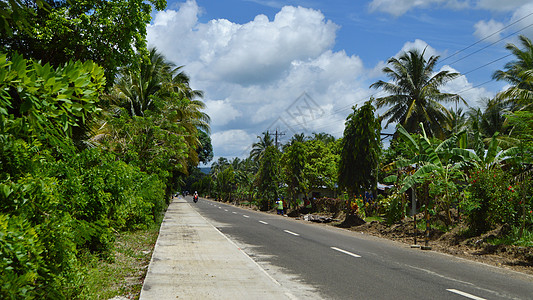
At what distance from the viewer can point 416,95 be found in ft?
112

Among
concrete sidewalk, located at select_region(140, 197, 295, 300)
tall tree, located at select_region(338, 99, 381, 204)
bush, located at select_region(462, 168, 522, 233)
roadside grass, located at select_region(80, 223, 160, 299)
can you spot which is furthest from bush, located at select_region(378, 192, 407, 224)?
roadside grass, located at select_region(80, 223, 160, 299)

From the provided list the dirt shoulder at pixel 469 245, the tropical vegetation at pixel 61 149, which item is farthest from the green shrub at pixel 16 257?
the dirt shoulder at pixel 469 245

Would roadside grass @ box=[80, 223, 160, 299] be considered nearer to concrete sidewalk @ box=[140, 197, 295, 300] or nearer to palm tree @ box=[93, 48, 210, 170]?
concrete sidewalk @ box=[140, 197, 295, 300]

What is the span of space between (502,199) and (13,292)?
47.4 feet

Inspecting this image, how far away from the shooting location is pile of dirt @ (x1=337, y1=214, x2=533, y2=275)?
37.1 feet

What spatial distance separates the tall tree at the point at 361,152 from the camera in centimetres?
2225

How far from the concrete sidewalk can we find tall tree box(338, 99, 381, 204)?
12300 millimetres

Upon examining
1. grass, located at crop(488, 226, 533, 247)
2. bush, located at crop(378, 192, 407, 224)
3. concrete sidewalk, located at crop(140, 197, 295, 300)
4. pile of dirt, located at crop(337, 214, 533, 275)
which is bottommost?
concrete sidewalk, located at crop(140, 197, 295, 300)

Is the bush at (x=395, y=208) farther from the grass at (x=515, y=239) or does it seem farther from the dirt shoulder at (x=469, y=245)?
the grass at (x=515, y=239)

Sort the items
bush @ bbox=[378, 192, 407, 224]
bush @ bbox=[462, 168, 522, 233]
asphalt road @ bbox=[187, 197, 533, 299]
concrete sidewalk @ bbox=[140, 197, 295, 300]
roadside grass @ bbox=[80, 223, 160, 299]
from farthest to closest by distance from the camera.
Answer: bush @ bbox=[378, 192, 407, 224] < bush @ bbox=[462, 168, 522, 233] < asphalt road @ bbox=[187, 197, 533, 299] < concrete sidewalk @ bbox=[140, 197, 295, 300] < roadside grass @ bbox=[80, 223, 160, 299]

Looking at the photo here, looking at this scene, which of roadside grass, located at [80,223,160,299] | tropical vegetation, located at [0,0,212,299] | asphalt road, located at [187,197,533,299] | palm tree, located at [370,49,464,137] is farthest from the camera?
palm tree, located at [370,49,464,137]

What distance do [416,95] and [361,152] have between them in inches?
576

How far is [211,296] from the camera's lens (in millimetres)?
6305

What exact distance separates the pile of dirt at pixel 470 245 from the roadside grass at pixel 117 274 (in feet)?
30.4
